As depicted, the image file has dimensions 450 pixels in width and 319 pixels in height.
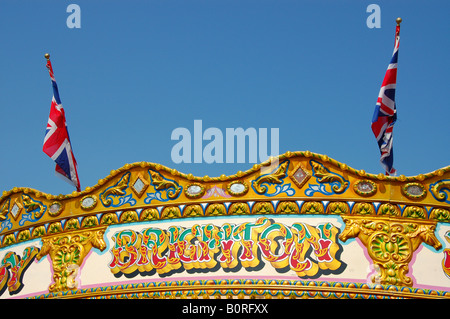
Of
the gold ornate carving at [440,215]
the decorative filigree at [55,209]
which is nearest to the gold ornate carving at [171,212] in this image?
the decorative filigree at [55,209]

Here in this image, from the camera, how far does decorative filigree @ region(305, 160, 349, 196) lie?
9734 mm

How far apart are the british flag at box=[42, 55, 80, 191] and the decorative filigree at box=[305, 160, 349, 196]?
13.8 feet

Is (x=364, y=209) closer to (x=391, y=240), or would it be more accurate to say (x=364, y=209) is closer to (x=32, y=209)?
(x=391, y=240)

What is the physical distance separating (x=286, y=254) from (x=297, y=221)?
54 cm

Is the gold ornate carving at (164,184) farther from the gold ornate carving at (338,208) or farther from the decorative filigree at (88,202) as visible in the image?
the gold ornate carving at (338,208)

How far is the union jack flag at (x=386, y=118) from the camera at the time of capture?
10656 mm

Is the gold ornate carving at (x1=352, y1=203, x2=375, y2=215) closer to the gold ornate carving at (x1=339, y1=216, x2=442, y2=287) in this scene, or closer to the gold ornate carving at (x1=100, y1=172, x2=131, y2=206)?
the gold ornate carving at (x1=339, y1=216, x2=442, y2=287)

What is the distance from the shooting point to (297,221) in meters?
9.66

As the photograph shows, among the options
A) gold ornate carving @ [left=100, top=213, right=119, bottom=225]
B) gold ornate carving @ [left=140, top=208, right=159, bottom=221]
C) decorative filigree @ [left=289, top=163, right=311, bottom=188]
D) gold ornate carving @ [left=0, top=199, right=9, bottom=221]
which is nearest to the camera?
decorative filigree @ [left=289, top=163, right=311, bottom=188]

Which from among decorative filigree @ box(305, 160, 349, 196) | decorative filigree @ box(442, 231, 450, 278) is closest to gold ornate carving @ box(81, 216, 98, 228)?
decorative filigree @ box(305, 160, 349, 196)

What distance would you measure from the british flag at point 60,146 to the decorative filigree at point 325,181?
4213 mm

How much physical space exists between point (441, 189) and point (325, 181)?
1.66 m

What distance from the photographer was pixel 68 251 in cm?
1021
